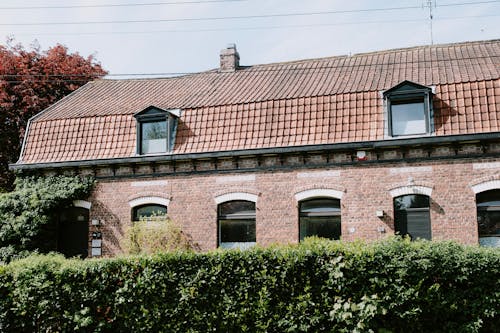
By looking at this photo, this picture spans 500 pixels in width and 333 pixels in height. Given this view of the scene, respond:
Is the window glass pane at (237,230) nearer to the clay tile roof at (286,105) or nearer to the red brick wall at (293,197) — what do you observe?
the red brick wall at (293,197)

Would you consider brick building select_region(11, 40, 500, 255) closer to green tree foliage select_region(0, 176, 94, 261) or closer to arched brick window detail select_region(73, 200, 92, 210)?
arched brick window detail select_region(73, 200, 92, 210)

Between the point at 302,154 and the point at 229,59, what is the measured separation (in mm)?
7479

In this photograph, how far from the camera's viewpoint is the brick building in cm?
1516

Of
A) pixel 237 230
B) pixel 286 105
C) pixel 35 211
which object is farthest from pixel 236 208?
pixel 35 211

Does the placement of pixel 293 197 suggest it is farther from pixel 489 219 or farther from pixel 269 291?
pixel 269 291

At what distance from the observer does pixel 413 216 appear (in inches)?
608

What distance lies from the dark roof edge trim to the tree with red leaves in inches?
273

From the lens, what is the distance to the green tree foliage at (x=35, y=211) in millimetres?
17297

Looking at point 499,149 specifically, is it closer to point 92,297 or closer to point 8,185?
point 92,297

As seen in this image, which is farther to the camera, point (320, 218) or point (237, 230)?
point (237, 230)

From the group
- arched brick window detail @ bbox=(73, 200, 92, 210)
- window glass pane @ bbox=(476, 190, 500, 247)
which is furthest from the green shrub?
window glass pane @ bbox=(476, 190, 500, 247)

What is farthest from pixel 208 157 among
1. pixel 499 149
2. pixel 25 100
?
pixel 25 100

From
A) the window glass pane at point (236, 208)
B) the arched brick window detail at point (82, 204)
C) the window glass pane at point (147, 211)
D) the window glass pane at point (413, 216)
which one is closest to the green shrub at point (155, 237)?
the window glass pane at point (147, 211)

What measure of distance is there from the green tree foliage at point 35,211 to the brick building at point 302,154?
42 centimetres
